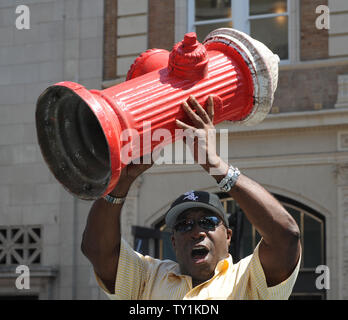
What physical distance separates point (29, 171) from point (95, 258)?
8.95 meters

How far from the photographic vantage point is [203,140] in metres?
3.26

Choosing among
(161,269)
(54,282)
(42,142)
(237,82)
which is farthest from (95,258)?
(54,282)

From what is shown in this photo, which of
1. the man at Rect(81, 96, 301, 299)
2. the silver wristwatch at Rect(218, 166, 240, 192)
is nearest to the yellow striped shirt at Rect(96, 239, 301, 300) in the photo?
the man at Rect(81, 96, 301, 299)

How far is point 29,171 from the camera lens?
1241 cm

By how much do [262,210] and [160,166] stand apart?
8.38 m

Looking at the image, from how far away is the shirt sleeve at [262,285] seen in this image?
340cm

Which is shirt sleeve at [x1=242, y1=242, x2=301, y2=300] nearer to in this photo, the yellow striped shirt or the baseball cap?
the yellow striped shirt

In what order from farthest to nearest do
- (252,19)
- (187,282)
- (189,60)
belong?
1. (252,19)
2. (187,282)
3. (189,60)

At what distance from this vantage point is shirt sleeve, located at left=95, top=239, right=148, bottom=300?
3.70 meters

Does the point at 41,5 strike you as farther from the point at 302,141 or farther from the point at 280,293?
the point at 280,293

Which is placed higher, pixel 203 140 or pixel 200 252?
pixel 203 140

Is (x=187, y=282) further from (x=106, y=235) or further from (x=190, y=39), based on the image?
(x=190, y=39)

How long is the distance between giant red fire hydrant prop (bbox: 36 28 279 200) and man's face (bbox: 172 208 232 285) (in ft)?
1.61

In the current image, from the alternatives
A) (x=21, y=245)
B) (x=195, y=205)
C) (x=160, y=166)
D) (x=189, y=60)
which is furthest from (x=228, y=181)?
(x=21, y=245)
